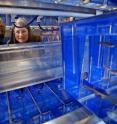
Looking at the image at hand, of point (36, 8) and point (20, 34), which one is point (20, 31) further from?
point (36, 8)

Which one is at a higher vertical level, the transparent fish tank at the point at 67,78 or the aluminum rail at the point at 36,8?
the aluminum rail at the point at 36,8

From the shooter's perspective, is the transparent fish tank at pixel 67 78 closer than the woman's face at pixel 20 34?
Yes

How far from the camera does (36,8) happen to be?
87 centimetres

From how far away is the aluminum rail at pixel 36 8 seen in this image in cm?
80

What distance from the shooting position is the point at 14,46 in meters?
1.08

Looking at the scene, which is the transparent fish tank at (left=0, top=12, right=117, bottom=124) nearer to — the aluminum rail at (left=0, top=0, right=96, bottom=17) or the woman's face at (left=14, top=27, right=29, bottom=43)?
the aluminum rail at (left=0, top=0, right=96, bottom=17)

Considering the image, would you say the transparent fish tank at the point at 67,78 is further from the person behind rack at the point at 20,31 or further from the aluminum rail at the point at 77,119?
the person behind rack at the point at 20,31

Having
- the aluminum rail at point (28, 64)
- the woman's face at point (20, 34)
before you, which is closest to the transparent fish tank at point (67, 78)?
the aluminum rail at point (28, 64)

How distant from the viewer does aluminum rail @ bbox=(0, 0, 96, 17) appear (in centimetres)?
80

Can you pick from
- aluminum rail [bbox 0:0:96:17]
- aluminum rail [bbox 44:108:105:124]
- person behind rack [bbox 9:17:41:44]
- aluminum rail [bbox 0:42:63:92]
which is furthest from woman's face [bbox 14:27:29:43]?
aluminum rail [bbox 44:108:105:124]

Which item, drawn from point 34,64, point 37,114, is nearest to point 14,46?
point 34,64

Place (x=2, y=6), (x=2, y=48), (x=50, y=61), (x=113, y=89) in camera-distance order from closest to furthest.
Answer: (x=2, y=6), (x=113, y=89), (x=2, y=48), (x=50, y=61)

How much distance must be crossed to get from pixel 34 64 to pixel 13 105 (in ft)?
1.11

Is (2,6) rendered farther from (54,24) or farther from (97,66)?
(54,24)
